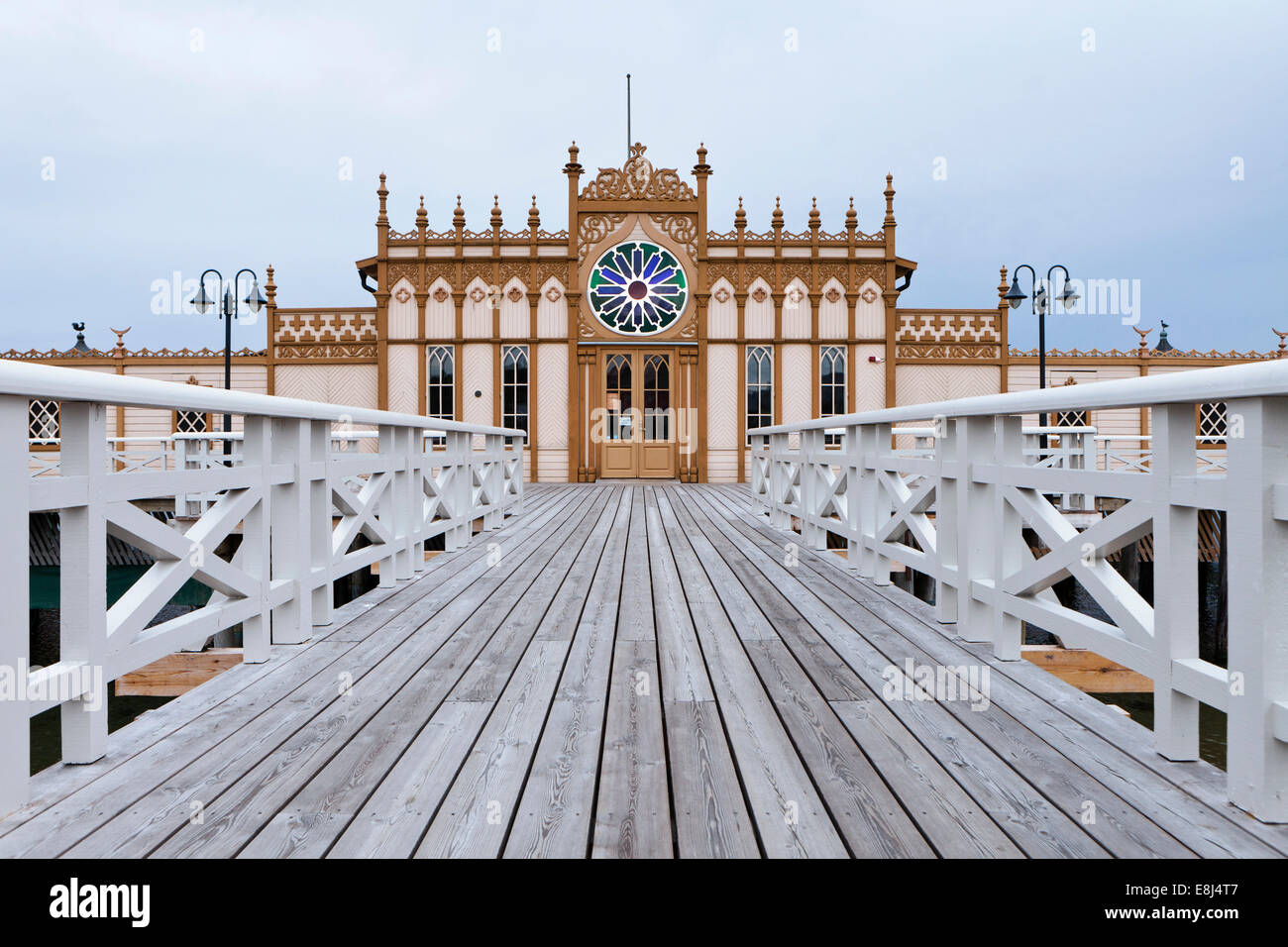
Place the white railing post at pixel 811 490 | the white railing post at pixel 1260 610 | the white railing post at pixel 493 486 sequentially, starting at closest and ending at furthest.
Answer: the white railing post at pixel 1260 610 < the white railing post at pixel 811 490 < the white railing post at pixel 493 486

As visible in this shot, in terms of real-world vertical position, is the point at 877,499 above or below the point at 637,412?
below

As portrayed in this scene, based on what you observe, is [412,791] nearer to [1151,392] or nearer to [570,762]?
[570,762]

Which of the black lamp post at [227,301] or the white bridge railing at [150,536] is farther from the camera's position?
the black lamp post at [227,301]

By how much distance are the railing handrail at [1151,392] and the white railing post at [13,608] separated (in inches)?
113

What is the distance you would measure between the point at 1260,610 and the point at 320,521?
3807mm

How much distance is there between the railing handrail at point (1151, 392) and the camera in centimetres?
172

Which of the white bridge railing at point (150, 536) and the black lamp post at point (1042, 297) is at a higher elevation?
the black lamp post at point (1042, 297)

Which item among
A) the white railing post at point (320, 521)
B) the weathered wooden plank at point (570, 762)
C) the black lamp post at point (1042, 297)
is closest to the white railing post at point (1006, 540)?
the weathered wooden plank at point (570, 762)

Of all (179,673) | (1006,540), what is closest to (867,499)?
(1006,540)

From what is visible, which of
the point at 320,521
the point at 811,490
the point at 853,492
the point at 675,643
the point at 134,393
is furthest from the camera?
the point at 811,490

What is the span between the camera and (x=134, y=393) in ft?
7.43

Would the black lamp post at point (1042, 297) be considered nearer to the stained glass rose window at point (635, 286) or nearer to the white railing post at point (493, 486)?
the stained glass rose window at point (635, 286)
